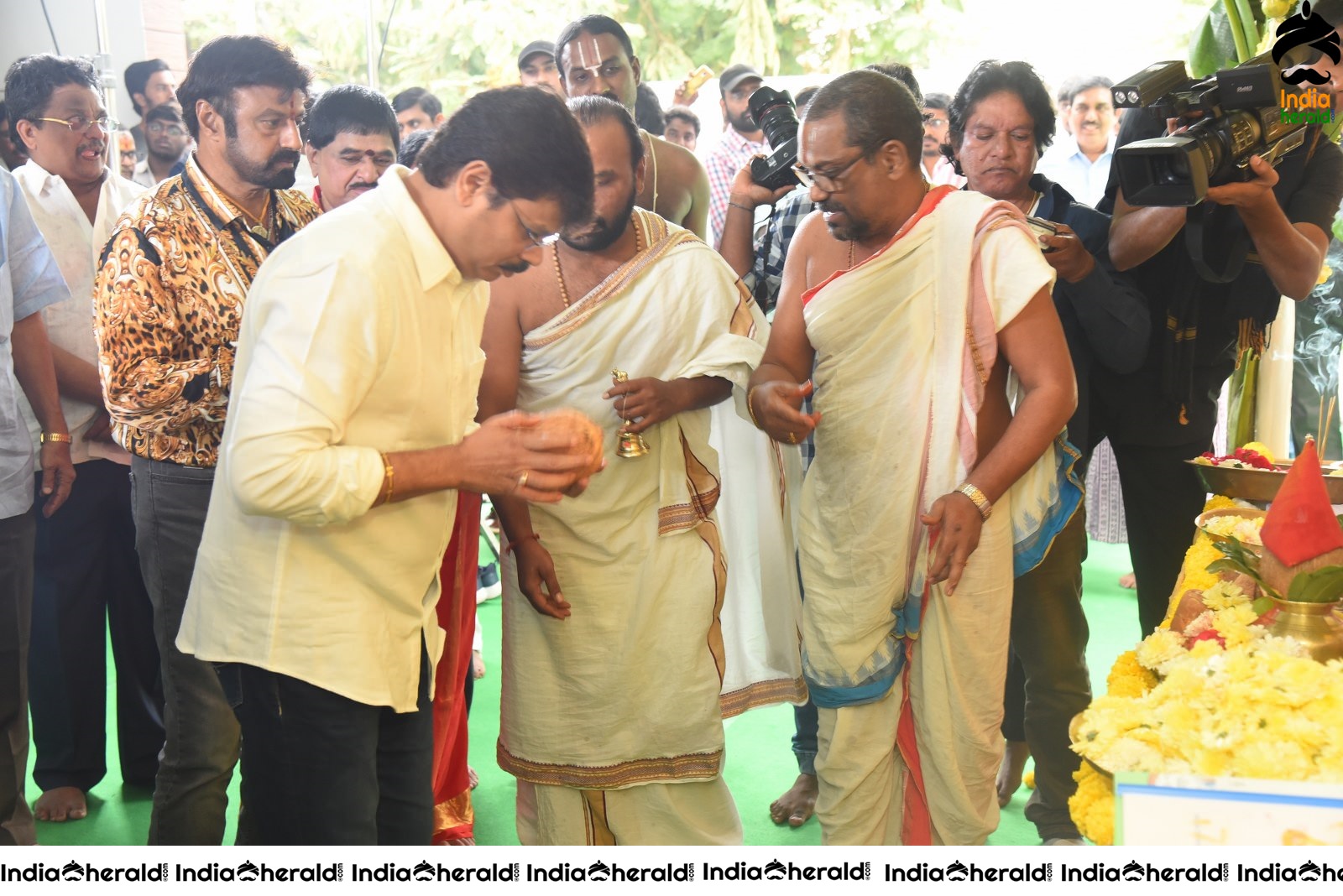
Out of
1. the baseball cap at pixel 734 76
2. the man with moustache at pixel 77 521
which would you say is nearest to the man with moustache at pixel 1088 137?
the baseball cap at pixel 734 76

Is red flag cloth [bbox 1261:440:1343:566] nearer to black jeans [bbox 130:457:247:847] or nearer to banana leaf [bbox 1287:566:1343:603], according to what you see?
banana leaf [bbox 1287:566:1343:603]

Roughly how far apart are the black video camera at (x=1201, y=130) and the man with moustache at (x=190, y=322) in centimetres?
157

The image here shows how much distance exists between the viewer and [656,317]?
2570 millimetres

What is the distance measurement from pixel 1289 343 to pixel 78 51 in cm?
652

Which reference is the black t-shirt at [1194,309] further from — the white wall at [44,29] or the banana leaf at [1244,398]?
the white wall at [44,29]

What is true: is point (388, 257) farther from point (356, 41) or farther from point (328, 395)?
point (356, 41)

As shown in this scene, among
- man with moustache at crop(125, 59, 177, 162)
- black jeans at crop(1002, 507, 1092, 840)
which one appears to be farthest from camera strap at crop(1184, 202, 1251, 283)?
man with moustache at crop(125, 59, 177, 162)

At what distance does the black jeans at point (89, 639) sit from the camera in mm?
3178

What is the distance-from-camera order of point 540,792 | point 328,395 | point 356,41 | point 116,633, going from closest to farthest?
point 328,395 → point 540,792 → point 116,633 → point 356,41

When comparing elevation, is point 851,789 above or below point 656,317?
below

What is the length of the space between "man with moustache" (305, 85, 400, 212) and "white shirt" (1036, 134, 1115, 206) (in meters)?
3.98

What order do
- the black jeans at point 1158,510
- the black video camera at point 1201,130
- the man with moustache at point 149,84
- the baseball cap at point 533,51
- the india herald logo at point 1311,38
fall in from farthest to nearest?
the baseball cap at point 533,51, the man with moustache at point 149,84, the black jeans at point 1158,510, the india herald logo at point 1311,38, the black video camera at point 1201,130

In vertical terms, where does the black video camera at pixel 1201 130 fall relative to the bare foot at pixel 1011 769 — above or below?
above

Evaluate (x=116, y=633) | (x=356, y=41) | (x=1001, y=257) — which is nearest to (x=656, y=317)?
(x=1001, y=257)
